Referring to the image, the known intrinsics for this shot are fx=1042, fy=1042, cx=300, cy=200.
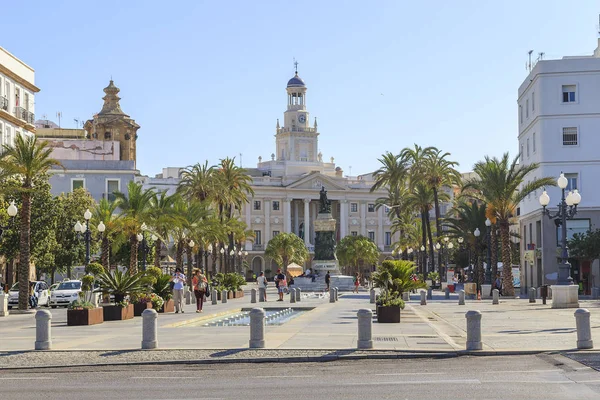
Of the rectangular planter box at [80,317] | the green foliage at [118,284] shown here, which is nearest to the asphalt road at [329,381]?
the rectangular planter box at [80,317]

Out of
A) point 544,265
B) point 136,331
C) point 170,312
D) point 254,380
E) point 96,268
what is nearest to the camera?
point 254,380

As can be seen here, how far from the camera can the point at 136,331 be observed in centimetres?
2673

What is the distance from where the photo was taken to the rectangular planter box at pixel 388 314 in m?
30.6

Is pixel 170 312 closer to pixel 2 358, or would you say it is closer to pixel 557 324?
pixel 557 324

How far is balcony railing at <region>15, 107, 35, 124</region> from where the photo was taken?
62.6m

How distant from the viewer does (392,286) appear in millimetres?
32312

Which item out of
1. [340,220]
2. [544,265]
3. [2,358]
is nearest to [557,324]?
[2,358]

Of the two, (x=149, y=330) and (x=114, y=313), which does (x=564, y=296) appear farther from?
(x=149, y=330)

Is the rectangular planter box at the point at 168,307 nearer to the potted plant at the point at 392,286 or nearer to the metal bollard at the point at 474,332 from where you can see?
the potted plant at the point at 392,286

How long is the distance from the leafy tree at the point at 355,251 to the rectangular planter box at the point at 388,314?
98535 millimetres

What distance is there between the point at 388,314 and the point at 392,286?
1.87 m

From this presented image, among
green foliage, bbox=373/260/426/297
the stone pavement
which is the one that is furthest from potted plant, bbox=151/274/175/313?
green foliage, bbox=373/260/426/297

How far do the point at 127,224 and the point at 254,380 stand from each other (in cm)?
4084

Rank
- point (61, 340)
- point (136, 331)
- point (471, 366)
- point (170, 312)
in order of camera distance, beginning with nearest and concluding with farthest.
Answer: point (471, 366) < point (61, 340) < point (136, 331) < point (170, 312)
